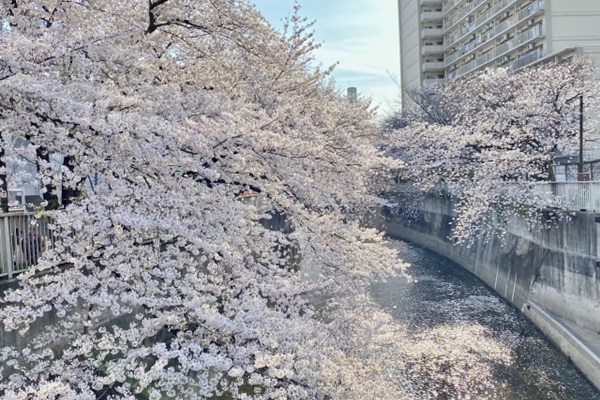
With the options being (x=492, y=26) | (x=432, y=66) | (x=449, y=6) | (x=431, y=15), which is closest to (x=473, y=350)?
(x=492, y=26)

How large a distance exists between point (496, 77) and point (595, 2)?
15.5m

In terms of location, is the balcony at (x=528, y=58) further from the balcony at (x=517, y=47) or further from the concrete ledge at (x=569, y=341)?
the concrete ledge at (x=569, y=341)

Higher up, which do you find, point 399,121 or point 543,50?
point 543,50

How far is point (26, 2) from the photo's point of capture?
564cm

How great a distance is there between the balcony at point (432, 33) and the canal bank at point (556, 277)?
108 ft

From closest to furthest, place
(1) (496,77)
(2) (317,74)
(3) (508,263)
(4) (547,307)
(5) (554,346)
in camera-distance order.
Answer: (2) (317,74)
(5) (554,346)
(4) (547,307)
(3) (508,263)
(1) (496,77)

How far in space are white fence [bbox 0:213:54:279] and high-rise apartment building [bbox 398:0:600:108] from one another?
29830 millimetres

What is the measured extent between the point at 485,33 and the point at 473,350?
33.7 meters

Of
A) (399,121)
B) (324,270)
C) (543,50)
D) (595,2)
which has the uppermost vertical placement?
(595,2)

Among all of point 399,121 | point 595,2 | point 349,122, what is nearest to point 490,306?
point 349,122

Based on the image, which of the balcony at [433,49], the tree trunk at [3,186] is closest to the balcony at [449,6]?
the balcony at [433,49]

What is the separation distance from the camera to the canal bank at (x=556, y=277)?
10.8 metres

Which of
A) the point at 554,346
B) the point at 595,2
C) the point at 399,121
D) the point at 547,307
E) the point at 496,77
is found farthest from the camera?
the point at 399,121

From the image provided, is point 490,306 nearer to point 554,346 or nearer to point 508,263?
point 508,263
